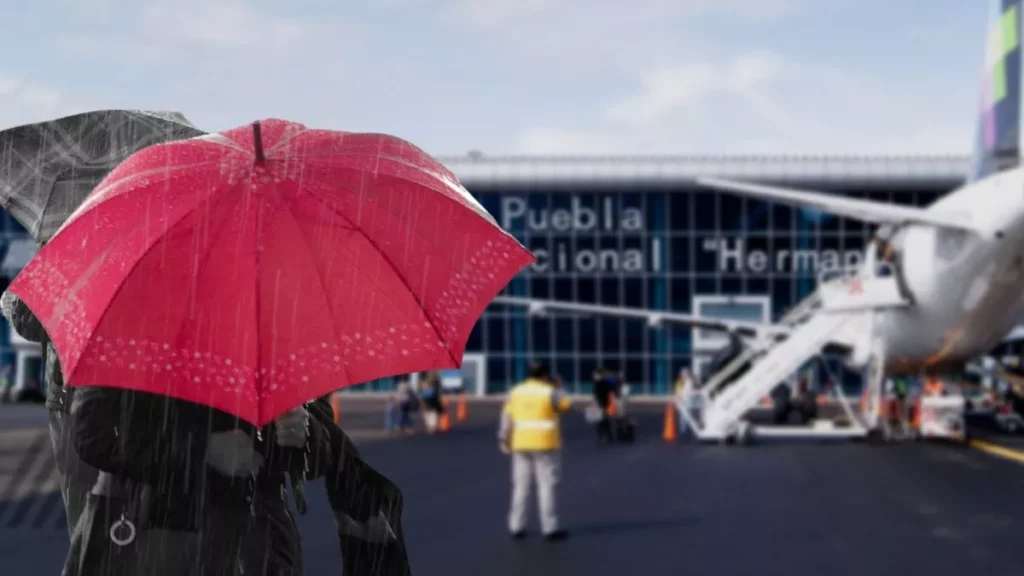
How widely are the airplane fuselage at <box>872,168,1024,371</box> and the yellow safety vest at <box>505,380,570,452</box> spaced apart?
12.7m

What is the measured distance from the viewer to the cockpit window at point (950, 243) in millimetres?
22891

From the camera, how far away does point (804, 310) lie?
33250mm

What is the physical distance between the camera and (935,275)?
24.2 meters

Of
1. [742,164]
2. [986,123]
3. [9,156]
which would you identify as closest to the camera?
[9,156]

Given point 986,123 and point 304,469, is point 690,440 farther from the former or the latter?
point 304,469

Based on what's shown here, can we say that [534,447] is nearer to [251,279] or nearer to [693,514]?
[693,514]

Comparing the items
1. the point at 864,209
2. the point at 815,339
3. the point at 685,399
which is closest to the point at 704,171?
the point at 685,399

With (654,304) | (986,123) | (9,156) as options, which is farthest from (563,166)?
(9,156)

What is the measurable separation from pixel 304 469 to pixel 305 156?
0.70 meters

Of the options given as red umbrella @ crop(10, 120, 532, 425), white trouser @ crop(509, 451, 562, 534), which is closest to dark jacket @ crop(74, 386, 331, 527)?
red umbrella @ crop(10, 120, 532, 425)

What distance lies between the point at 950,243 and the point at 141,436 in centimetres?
2224

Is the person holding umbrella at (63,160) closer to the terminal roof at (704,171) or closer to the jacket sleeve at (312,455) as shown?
the jacket sleeve at (312,455)

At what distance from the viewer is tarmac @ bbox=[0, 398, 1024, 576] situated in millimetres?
9781

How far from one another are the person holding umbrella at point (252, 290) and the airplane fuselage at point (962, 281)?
2066 centimetres
